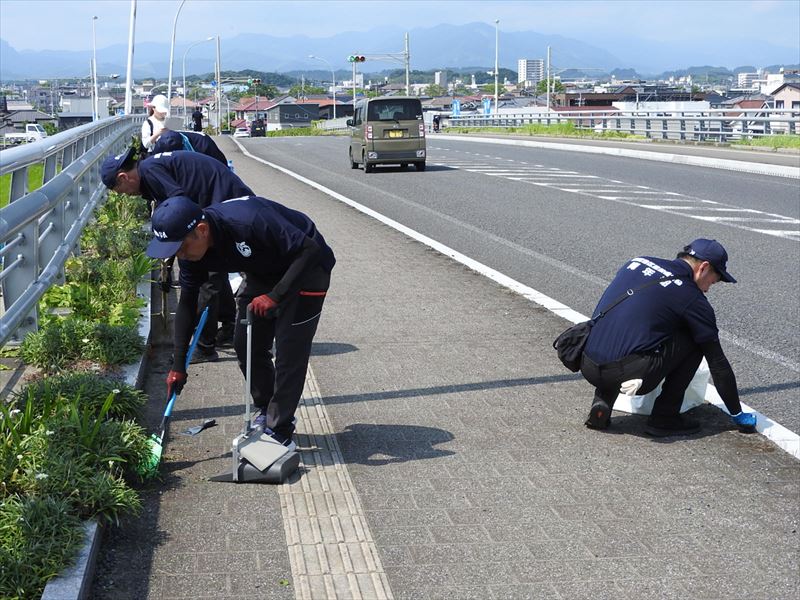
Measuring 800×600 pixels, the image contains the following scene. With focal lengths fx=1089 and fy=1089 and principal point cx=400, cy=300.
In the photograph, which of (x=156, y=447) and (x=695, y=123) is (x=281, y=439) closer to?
(x=156, y=447)

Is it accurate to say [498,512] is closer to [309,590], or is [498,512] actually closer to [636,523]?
[636,523]

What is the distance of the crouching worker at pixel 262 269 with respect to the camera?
461 centimetres

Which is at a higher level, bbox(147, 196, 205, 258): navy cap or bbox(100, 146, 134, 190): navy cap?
bbox(100, 146, 134, 190): navy cap

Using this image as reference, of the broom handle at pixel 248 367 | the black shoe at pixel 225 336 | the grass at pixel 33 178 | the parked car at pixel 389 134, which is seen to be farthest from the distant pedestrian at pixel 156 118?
the parked car at pixel 389 134

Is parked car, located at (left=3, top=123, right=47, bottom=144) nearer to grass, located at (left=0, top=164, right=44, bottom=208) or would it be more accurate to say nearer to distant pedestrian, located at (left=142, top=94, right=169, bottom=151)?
grass, located at (left=0, top=164, right=44, bottom=208)


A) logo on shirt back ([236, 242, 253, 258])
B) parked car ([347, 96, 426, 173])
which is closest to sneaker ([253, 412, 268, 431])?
logo on shirt back ([236, 242, 253, 258])

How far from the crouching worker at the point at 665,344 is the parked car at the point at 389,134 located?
21160 millimetres

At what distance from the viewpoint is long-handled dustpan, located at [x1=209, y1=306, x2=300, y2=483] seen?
4918 mm

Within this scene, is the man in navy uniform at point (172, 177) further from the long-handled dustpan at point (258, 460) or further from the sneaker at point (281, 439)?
the long-handled dustpan at point (258, 460)

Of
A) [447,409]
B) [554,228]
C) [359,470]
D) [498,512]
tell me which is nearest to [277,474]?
[359,470]

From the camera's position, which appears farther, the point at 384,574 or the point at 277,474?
the point at 277,474

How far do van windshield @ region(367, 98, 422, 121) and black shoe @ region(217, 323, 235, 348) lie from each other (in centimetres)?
2022

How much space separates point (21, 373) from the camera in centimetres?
620

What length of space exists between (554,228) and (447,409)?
890 centimetres
